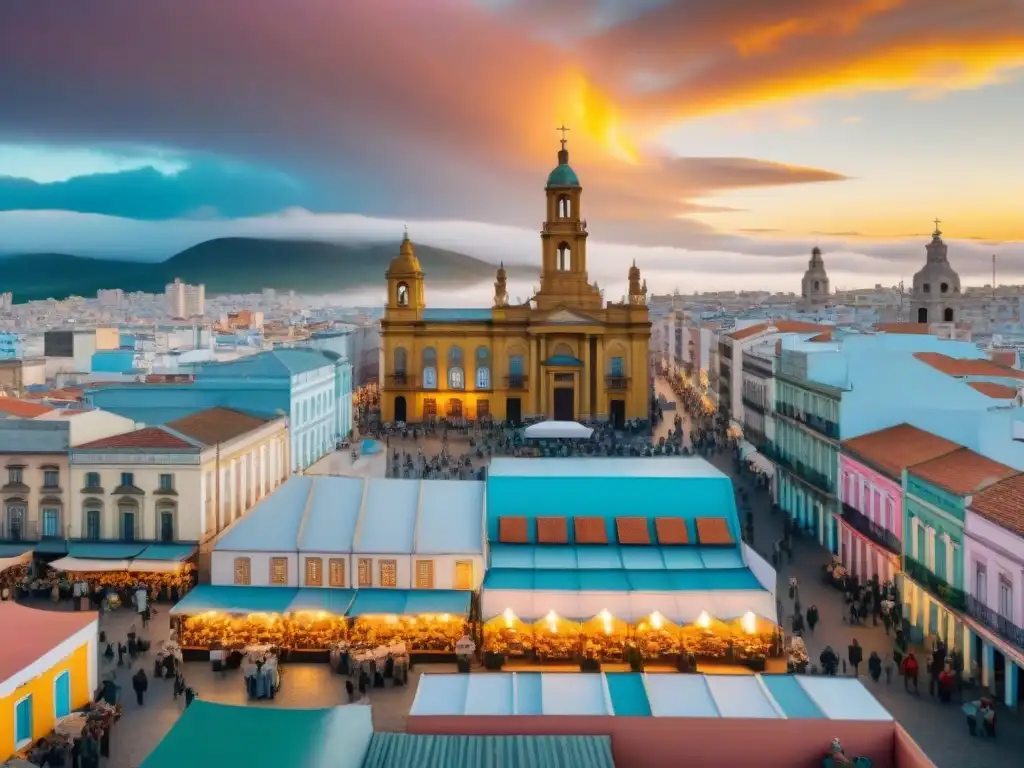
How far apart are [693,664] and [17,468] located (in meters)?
23.3

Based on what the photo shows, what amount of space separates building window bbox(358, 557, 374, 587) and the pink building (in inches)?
599

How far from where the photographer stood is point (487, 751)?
12.3 meters

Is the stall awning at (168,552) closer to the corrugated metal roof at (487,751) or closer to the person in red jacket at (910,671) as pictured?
the corrugated metal roof at (487,751)

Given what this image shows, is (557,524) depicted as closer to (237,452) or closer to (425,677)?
(425,677)

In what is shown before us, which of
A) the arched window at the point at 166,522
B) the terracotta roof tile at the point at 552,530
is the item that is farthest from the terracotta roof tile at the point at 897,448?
the arched window at the point at 166,522

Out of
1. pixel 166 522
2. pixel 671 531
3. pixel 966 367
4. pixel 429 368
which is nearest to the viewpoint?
pixel 671 531

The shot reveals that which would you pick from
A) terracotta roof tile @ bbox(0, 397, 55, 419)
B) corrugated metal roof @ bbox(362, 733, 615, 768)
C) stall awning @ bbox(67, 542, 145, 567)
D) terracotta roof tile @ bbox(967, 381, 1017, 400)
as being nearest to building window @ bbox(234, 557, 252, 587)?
stall awning @ bbox(67, 542, 145, 567)

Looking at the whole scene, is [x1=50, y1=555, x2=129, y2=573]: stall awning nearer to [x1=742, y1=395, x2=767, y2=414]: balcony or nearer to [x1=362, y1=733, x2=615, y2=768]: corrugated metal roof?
[x1=362, y1=733, x2=615, y2=768]: corrugated metal roof

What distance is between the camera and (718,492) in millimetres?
27047

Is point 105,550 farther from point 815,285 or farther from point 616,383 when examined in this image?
point 815,285

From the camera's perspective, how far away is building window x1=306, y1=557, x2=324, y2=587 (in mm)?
24828

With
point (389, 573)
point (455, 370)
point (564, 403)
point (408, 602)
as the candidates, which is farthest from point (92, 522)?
point (564, 403)

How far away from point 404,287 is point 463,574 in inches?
1984

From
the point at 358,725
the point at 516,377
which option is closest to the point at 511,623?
the point at 358,725
